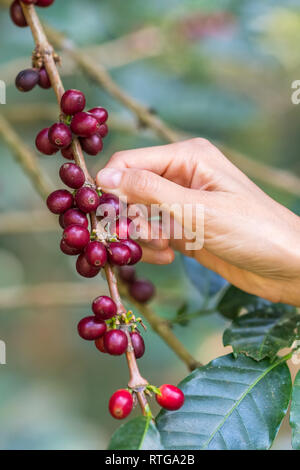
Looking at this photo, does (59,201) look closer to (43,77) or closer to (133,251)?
(133,251)

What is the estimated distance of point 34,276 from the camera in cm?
284

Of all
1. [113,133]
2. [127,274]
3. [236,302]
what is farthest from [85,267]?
[113,133]

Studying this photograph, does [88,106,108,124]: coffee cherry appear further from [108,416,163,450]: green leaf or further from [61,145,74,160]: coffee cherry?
[108,416,163,450]: green leaf

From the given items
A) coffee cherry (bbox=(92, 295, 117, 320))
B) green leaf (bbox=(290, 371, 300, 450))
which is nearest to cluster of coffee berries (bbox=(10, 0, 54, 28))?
coffee cherry (bbox=(92, 295, 117, 320))

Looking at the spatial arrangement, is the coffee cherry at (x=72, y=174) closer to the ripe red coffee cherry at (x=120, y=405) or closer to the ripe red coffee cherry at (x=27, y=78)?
the ripe red coffee cherry at (x=27, y=78)

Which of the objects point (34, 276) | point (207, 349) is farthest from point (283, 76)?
point (34, 276)

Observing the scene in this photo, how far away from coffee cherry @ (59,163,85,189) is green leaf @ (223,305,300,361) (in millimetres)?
435

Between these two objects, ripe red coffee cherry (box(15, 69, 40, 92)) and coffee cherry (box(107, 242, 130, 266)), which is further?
ripe red coffee cherry (box(15, 69, 40, 92))

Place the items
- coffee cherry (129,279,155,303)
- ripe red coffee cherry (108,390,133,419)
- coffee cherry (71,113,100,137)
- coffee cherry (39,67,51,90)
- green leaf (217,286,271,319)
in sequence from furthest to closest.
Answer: coffee cherry (129,279,155,303)
green leaf (217,286,271,319)
coffee cherry (39,67,51,90)
coffee cherry (71,113,100,137)
ripe red coffee cherry (108,390,133,419)

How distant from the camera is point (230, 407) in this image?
860mm

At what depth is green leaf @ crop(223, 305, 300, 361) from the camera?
3.16 ft

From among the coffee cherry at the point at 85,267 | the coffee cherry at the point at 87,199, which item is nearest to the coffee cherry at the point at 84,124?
the coffee cherry at the point at 87,199

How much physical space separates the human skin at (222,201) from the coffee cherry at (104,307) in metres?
0.23
